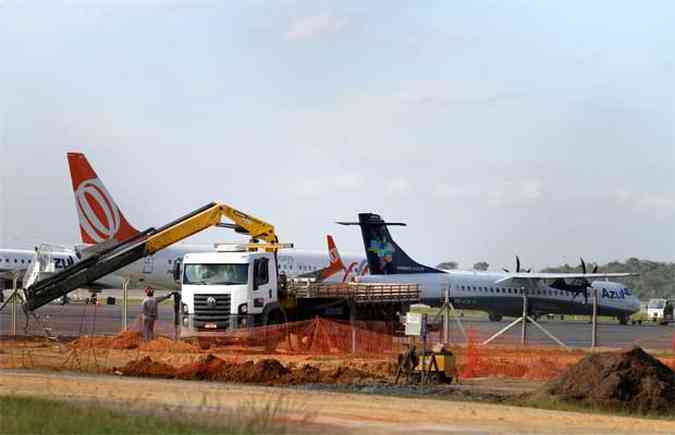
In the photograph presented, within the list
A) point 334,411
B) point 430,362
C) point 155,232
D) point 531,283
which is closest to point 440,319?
point 155,232

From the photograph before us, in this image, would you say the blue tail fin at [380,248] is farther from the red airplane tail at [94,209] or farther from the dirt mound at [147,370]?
the dirt mound at [147,370]

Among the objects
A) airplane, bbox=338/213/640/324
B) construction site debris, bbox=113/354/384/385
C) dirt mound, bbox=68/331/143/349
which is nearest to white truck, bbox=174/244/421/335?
dirt mound, bbox=68/331/143/349

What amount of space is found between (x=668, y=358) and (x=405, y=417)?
18111 mm

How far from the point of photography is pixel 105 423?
44.9 feet

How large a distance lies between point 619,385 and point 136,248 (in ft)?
65.2

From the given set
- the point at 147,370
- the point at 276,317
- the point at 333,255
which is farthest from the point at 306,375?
the point at 333,255

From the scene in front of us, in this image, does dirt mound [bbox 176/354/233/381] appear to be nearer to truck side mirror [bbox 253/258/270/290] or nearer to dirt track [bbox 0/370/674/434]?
dirt track [bbox 0/370/674/434]

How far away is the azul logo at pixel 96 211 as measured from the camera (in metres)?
54.8

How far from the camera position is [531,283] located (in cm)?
6625

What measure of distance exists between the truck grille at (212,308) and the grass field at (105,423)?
58.8 ft

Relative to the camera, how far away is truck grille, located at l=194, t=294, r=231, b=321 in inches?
1305

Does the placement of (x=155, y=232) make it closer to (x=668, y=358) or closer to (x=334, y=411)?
(x=668, y=358)

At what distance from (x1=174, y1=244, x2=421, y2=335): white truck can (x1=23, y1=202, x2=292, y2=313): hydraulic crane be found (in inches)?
67.6

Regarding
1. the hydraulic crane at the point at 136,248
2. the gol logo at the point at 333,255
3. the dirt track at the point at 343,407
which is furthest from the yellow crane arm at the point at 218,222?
the gol logo at the point at 333,255
